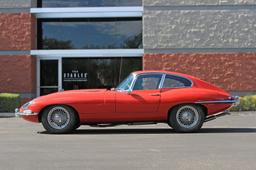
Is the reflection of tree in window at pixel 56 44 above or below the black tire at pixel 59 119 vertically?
above

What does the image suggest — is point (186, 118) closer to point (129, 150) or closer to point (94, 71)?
point (129, 150)

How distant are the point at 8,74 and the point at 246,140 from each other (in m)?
15.1

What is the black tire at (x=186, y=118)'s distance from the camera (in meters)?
12.3

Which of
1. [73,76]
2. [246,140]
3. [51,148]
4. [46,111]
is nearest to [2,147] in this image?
[51,148]

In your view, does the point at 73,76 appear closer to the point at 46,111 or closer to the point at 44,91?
the point at 44,91

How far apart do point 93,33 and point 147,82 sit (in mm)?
12266

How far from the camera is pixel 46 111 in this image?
1235 cm

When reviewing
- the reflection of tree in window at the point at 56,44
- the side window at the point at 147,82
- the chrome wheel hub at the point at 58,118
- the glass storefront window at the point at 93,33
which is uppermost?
the glass storefront window at the point at 93,33

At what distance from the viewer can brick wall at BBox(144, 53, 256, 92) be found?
23.4 meters

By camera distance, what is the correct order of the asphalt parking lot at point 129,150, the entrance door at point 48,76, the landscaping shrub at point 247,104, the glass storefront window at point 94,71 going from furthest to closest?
1. the entrance door at point 48,76
2. the glass storefront window at point 94,71
3. the landscaping shrub at point 247,104
4. the asphalt parking lot at point 129,150

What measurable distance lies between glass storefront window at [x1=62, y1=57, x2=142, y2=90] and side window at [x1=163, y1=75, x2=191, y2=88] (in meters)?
11.3

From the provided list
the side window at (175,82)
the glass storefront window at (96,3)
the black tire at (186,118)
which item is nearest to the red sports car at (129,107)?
the black tire at (186,118)

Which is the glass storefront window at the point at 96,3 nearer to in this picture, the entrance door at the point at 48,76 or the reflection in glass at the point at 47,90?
the entrance door at the point at 48,76

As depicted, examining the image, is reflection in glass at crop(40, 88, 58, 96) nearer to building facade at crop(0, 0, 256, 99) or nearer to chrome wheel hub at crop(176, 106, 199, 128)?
building facade at crop(0, 0, 256, 99)
